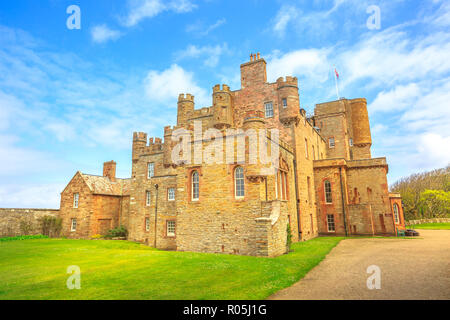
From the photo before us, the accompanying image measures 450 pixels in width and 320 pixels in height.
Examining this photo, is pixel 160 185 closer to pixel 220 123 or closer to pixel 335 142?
pixel 220 123

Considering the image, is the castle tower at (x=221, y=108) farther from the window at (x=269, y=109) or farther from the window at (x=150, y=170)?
the window at (x=150, y=170)

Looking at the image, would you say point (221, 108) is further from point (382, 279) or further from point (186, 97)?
point (382, 279)

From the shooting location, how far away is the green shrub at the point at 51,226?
32.6 m

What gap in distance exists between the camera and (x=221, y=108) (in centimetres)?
2605

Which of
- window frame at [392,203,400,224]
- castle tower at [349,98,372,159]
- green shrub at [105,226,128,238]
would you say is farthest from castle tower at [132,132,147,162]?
window frame at [392,203,400,224]

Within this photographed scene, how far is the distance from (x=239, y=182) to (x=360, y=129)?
96.1 ft

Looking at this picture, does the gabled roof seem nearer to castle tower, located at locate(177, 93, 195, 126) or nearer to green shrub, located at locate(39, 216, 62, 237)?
green shrub, located at locate(39, 216, 62, 237)

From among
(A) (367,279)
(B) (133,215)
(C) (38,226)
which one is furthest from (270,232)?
(C) (38,226)

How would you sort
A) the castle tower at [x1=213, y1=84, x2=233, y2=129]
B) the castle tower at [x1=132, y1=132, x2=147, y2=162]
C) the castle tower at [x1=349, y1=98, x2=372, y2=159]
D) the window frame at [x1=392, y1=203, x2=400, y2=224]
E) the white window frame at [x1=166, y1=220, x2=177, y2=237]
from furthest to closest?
the castle tower at [x1=349, y1=98, x2=372, y2=159]
the castle tower at [x1=132, y1=132, x2=147, y2=162]
the window frame at [x1=392, y1=203, x2=400, y2=224]
the castle tower at [x1=213, y1=84, x2=233, y2=129]
the white window frame at [x1=166, y1=220, x2=177, y2=237]

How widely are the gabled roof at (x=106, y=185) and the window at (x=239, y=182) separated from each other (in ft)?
76.9

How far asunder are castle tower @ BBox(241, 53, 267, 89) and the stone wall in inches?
1190

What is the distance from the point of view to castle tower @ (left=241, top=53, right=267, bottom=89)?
26.2m

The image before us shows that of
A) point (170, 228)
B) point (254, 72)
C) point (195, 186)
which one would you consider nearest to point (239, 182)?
point (195, 186)
